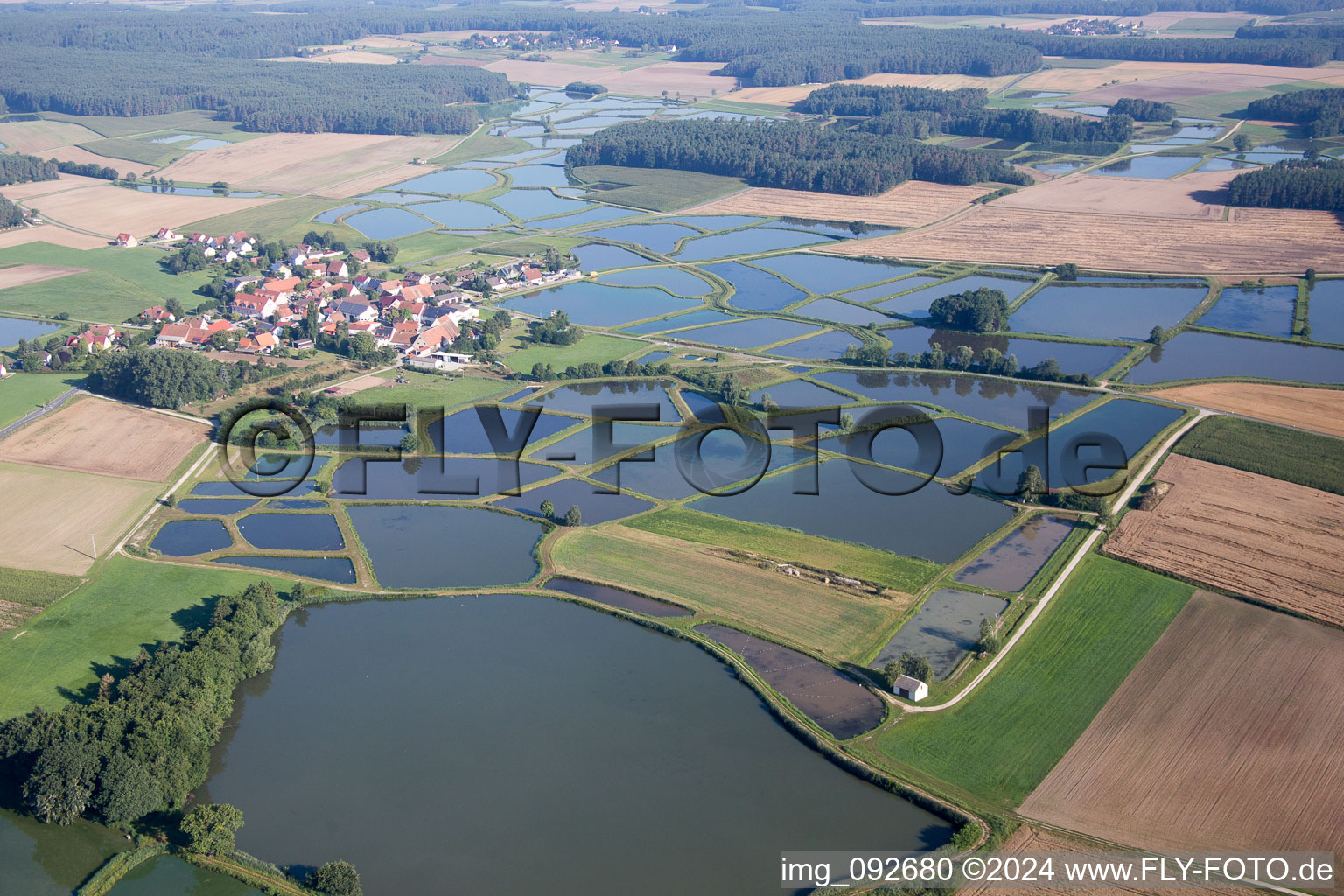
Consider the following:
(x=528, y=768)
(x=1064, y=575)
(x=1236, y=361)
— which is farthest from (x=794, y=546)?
(x=1236, y=361)

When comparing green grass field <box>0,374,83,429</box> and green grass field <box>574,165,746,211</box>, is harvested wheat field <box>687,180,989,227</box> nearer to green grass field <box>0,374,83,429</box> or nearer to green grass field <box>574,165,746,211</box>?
green grass field <box>574,165,746,211</box>

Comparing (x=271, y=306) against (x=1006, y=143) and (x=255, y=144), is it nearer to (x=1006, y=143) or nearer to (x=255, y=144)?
(x=255, y=144)

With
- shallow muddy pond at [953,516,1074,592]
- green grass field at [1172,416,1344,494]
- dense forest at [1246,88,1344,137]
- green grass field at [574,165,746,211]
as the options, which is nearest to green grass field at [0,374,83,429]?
shallow muddy pond at [953,516,1074,592]

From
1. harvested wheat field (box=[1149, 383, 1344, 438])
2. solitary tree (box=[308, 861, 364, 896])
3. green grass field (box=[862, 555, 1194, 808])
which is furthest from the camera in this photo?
harvested wheat field (box=[1149, 383, 1344, 438])

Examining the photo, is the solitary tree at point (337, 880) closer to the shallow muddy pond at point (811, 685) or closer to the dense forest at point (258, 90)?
the shallow muddy pond at point (811, 685)

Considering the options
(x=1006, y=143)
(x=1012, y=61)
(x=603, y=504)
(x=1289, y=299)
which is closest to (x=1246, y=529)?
(x=603, y=504)

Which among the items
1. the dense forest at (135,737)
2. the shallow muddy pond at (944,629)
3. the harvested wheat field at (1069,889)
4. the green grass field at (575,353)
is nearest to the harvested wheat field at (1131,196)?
A: the green grass field at (575,353)
